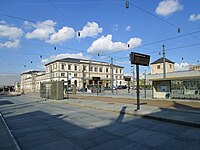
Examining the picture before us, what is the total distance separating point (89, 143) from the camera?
6.89 m

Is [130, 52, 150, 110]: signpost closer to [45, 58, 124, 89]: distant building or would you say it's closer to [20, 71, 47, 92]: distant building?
[45, 58, 124, 89]: distant building

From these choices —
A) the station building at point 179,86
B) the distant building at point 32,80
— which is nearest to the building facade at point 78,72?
the distant building at point 32,80

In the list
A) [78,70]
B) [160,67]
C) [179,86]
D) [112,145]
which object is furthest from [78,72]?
[112,145]

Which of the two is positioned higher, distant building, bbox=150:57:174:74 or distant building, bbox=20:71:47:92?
distant building, bbox=150:57:174:74

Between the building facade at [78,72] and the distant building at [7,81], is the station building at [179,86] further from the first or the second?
the distant building at [7,81]

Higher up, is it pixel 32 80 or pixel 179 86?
pixel 32 80

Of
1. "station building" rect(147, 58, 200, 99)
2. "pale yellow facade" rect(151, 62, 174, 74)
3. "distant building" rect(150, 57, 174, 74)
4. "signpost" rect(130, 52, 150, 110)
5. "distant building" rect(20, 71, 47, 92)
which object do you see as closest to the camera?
"signpost" rect(130, 52, 150, 110)

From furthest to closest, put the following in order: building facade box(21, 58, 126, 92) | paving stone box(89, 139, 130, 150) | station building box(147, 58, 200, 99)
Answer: building facade box(21, 58, 126, 92), station building box(147, 58, 200, 99), paving stone box(89, 139, 130, 150)

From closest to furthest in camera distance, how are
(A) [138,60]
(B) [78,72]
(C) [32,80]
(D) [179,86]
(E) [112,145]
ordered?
(E) [112,145] < (A) [138,60] < (D) [179,86] < (B) [78,72] < (C) [32,80]

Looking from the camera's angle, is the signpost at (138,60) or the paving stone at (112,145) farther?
the signpost at (138,60)

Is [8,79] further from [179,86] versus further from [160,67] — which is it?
[179,86]

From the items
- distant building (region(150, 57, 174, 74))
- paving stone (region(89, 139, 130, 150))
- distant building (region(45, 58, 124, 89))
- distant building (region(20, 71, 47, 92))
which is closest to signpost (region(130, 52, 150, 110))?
paving stone (region(89, 139, 130, 150))

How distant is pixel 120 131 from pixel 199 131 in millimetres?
3200

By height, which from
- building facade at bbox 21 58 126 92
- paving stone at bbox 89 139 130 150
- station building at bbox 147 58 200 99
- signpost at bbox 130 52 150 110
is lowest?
paving stone at bbox 89 139 130 150
